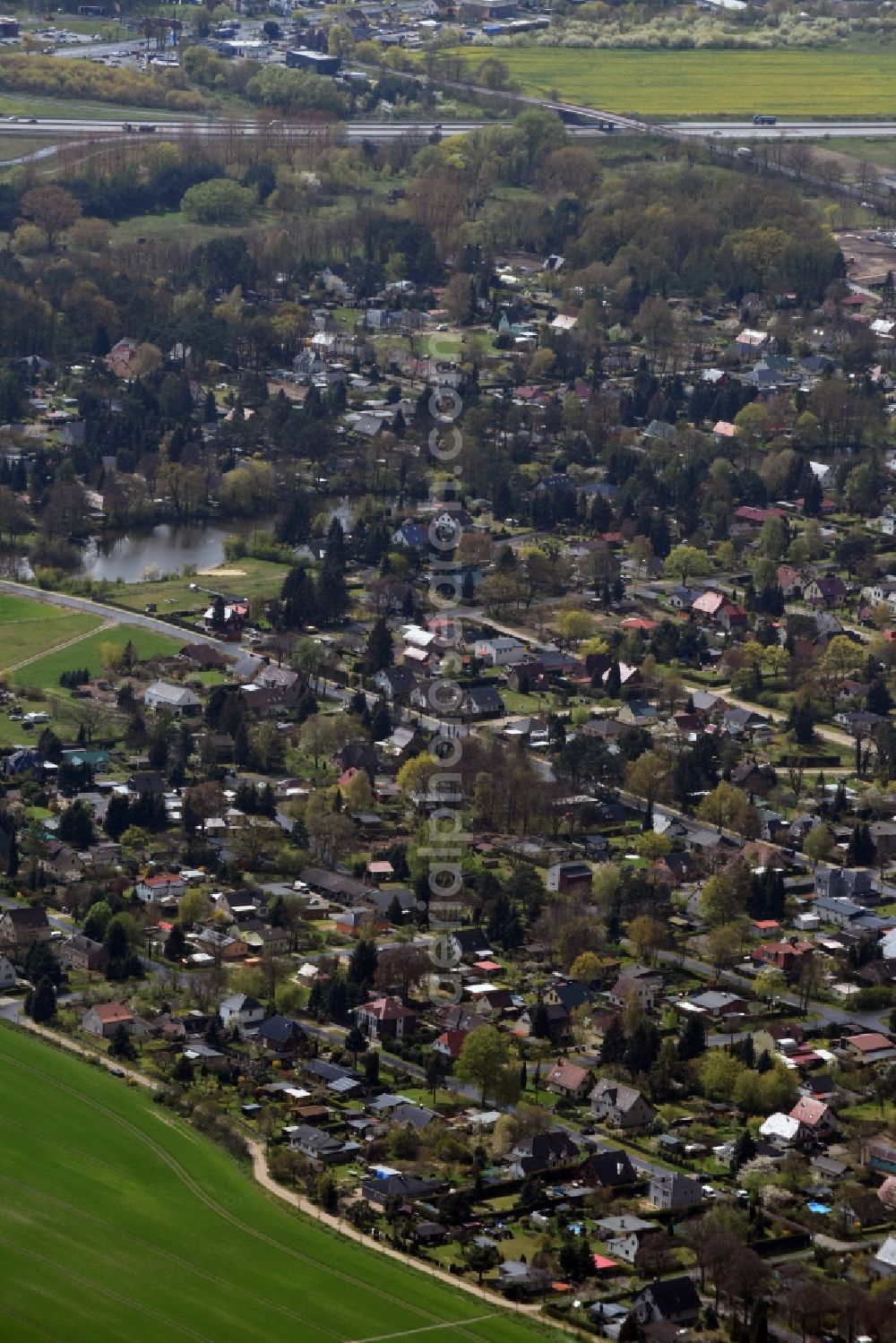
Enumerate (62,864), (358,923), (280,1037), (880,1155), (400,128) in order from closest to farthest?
1. (880,1155)
2. (280,1037)
3. (358,923)
4. (62,864)
5. (400,128)

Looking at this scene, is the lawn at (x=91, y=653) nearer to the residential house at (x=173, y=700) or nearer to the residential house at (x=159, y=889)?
the residential house at (x=173, y=700)

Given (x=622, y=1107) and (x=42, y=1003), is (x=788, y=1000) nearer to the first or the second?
(x=622, y=1107)

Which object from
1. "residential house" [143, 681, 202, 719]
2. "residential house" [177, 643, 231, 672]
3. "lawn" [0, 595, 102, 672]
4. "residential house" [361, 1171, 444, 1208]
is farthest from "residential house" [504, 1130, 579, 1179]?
"lawn" [0, 595, 102, 672]

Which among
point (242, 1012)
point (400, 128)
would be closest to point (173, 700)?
Result: point (242, 1012)

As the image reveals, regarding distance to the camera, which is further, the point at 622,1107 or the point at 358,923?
the point at 358,923

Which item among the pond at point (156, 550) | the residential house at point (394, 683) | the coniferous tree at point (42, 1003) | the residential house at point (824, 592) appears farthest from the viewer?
the pond at point (156, 550)

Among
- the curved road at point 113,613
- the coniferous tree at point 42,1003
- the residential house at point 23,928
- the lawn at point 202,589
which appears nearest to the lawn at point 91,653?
the curved road at point 113,613

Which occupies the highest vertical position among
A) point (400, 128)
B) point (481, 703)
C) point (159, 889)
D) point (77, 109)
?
point (159, 889)
